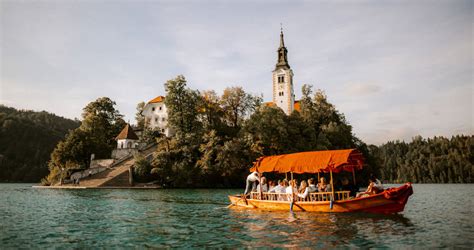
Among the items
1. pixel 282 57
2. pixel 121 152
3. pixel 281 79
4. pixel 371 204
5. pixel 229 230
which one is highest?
pixel 282 57

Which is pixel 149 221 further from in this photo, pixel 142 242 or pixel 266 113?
pixel 266 113

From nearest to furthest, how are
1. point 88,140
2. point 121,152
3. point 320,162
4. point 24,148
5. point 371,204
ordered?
point 371,204, point 320,162, point 88,140, point 121,152, point 24,148

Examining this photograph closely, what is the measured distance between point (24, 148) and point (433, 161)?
165 metres

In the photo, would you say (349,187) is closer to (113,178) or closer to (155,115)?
(113,178)

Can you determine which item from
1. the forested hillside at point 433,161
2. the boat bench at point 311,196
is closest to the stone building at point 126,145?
the boat bench at point 311,196

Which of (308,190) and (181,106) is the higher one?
(181,106)

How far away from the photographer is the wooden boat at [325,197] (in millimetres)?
18406

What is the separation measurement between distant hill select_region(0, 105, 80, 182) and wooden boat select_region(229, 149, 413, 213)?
12145cm

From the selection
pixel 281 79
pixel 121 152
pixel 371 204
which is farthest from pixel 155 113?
pixel 371 204

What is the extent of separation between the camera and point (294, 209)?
20.8 meters

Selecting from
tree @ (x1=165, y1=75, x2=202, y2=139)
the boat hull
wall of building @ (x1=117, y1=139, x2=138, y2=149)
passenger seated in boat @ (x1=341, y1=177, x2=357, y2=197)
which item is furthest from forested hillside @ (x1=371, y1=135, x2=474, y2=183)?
the boat hull

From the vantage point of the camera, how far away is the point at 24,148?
13288 cm

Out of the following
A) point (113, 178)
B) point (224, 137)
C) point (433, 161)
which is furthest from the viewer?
point (433, 161)

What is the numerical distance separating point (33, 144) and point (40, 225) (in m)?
144
